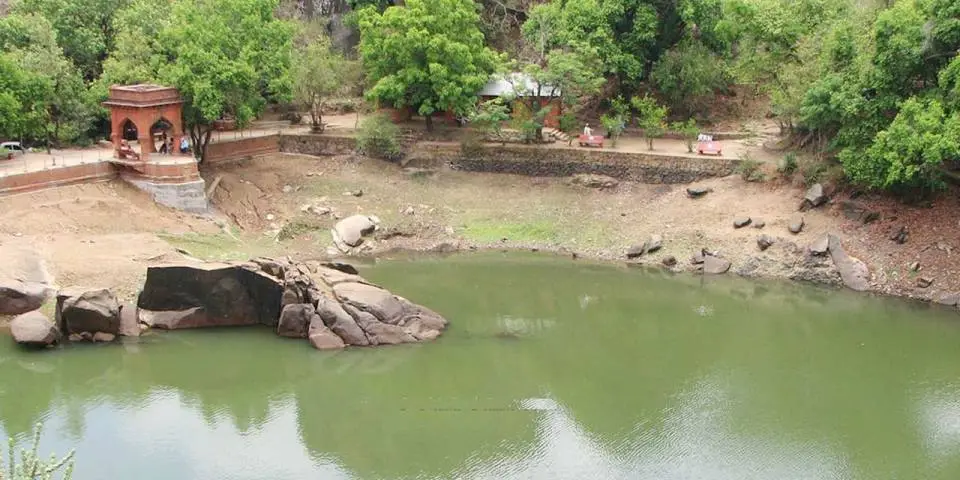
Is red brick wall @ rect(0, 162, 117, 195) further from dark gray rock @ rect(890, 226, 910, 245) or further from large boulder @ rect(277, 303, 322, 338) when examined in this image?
dark gray rock @ rect(890, 226, 910, 245)

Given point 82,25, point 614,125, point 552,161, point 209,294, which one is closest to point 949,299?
point 614,125

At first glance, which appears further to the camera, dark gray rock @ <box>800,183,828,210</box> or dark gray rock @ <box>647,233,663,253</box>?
dark gray rock @ <box>647,233,663,253</box>

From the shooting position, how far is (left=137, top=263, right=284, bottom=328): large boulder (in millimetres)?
26656

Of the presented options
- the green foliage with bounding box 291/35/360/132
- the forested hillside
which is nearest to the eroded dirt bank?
the forested hillside

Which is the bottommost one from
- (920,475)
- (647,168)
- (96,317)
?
(920,475)

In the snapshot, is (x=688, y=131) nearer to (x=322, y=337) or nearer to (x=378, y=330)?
(x=378, y=330)

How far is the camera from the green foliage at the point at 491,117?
132 feet

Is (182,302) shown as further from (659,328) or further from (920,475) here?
(920,475)

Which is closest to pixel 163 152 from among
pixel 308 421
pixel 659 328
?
pixel 308 421

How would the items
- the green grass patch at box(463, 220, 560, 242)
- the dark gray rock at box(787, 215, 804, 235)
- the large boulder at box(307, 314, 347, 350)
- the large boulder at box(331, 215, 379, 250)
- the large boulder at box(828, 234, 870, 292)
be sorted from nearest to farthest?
the large boulder at box(307, 314, 347, 350), the large boulder at box(828, 234, 870, 292), the dark gray rock at box(787, 215, 804, 235), the large boulder at box(331, 215, 379, 250), the green grass patch at box(463, 220, 560, 242)

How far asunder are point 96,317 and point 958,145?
26876mm

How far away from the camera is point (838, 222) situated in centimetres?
3366

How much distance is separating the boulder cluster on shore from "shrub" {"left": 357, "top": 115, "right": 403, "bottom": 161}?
14.8 metres

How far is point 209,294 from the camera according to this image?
88.5 feet
